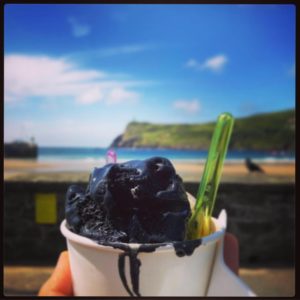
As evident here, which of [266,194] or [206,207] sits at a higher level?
[206,207]

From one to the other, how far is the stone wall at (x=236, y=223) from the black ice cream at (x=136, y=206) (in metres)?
1.37

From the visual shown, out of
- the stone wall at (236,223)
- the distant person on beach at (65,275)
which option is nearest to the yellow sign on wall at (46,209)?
the stone wall at (236,223)

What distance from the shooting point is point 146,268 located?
0.50 meters

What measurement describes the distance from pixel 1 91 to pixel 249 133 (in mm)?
11911

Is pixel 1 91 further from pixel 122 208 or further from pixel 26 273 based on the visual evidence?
pixel 26 273

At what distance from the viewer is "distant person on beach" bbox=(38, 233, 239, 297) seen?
0.58 metres

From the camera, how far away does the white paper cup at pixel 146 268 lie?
0.49 m

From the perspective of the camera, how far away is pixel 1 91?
0.80m

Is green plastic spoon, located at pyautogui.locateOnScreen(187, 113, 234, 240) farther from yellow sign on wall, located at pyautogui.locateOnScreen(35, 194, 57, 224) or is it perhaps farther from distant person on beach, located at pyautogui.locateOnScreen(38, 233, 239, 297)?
yellow sign on wall, located at pyautogui.locateOnScreen(35, 194, 57, 224)

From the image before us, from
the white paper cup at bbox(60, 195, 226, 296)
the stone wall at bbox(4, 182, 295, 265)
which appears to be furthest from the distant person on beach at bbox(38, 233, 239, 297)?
the stone wall at bbox(4, 182, 295, 265)

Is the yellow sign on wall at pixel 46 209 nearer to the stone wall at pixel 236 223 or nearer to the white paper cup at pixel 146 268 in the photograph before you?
the stone wall at pixel 236 223

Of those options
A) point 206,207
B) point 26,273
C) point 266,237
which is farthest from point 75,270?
point 266,237

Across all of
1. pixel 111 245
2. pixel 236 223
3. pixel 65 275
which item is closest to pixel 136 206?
pixel 111 245

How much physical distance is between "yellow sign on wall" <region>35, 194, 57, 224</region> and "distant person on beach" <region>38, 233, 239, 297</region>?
1.31 meters
